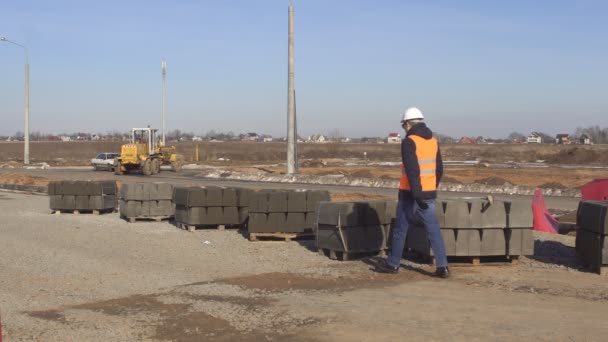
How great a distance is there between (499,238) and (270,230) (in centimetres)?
432

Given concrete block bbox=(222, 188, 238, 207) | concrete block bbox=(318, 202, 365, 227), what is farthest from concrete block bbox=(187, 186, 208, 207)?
concrete block bbox=(318, 202, 365, 227)

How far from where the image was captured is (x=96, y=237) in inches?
533

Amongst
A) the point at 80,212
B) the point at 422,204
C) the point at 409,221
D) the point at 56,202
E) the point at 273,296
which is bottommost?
the point at 80,212

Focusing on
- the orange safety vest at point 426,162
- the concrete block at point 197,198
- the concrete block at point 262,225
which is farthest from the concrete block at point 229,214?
the orange safety vest at point 426,162

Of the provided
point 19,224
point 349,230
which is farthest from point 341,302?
point 19,224

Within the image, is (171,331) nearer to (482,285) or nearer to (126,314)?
(126,314)

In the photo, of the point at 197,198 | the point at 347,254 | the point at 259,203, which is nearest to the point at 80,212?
the point at 197,198

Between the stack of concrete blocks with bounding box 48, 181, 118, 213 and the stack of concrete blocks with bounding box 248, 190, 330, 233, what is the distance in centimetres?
734

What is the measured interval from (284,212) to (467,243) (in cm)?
385

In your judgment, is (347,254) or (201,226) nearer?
(347,254)

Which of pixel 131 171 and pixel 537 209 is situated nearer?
pixel 537 209

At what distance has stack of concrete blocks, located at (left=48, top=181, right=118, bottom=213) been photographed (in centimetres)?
1847

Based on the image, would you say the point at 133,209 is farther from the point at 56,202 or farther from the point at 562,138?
the point at 562,138

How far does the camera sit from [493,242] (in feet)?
31.9
